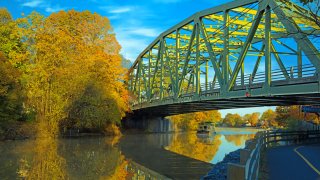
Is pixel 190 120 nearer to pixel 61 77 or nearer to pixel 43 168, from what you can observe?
pixel 61 77

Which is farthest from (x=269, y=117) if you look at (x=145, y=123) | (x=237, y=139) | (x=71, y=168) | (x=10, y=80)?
(x=71, y=168)

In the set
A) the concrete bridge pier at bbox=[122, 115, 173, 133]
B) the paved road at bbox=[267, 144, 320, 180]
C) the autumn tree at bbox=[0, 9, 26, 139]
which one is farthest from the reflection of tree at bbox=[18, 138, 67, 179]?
the concrete bridge pier at bbox=[122, 115, 173, 133]

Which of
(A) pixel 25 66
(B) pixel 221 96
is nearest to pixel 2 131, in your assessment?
(A) pixel 25 66

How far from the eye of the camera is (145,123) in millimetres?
82562

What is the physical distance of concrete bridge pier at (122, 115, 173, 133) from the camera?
8019 cm

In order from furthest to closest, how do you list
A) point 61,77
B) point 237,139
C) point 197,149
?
point 237,139 < point 61,77 < point 197,149

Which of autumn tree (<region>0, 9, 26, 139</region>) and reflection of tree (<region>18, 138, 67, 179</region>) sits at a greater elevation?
autumn tree (<region>0, 9, 26, 139</region>)

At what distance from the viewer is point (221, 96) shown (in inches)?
1288

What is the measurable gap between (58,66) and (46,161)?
2602 cm

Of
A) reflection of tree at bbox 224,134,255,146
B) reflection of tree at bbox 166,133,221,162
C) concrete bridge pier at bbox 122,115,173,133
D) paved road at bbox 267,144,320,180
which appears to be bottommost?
reflection of tree at bbox 166,133,221,162

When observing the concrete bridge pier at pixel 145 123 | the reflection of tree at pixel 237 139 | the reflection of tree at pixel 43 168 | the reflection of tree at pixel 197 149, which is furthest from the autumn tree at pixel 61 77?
the concrete bridge pier at pixel 145 123

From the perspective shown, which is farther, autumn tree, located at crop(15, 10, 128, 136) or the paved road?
autumn tree, located at crop(15, 10, 128, 136)

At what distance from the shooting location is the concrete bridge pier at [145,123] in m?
80.2

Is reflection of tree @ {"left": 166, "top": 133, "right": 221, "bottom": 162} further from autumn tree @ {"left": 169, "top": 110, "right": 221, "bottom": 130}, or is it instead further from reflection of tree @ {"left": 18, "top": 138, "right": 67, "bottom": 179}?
autumn tree @ {"left": 169, "top": 110, "right": 221, "bottom": 130}
